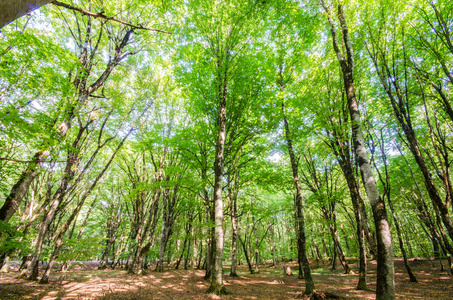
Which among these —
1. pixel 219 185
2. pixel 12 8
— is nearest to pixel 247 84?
pixel 219 185

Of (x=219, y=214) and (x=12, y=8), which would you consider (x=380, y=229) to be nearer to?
(x=219, y=214)

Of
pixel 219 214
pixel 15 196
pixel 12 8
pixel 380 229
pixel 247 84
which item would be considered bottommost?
pixel 380 229

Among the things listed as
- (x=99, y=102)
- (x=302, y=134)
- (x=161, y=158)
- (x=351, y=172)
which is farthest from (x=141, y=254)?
(x=351, y=172)

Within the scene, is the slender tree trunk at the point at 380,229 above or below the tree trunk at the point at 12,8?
below

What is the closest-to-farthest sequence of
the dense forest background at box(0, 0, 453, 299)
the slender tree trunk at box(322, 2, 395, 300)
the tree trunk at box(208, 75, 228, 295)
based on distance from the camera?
the slender tree trunk at box(322, 2, 395, 300)
the dense forest background at box(0, 0, 453, 299)
the tree trunk at box(208, 75, 228, 295)

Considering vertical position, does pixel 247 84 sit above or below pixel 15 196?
above

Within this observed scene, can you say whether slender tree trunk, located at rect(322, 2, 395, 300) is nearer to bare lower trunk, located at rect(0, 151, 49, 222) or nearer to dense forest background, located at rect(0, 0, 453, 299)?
dense forest background, located at rect(0, 0, 453, 299)

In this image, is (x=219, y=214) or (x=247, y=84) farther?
(x=247, y=84)

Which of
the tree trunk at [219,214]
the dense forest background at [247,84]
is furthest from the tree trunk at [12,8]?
the tree trunk at [219,214]

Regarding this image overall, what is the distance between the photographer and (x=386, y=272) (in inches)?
156

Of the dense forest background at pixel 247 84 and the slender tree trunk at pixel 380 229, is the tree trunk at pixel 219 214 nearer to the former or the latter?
the dense forest background at pixel 247 84

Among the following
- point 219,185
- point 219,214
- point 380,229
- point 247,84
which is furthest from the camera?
point 247,84

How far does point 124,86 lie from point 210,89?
8364 mm

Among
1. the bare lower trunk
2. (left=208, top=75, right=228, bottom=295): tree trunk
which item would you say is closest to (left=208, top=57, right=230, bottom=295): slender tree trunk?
(left=208, top=75, right=228, bottom=295): tree trunk
